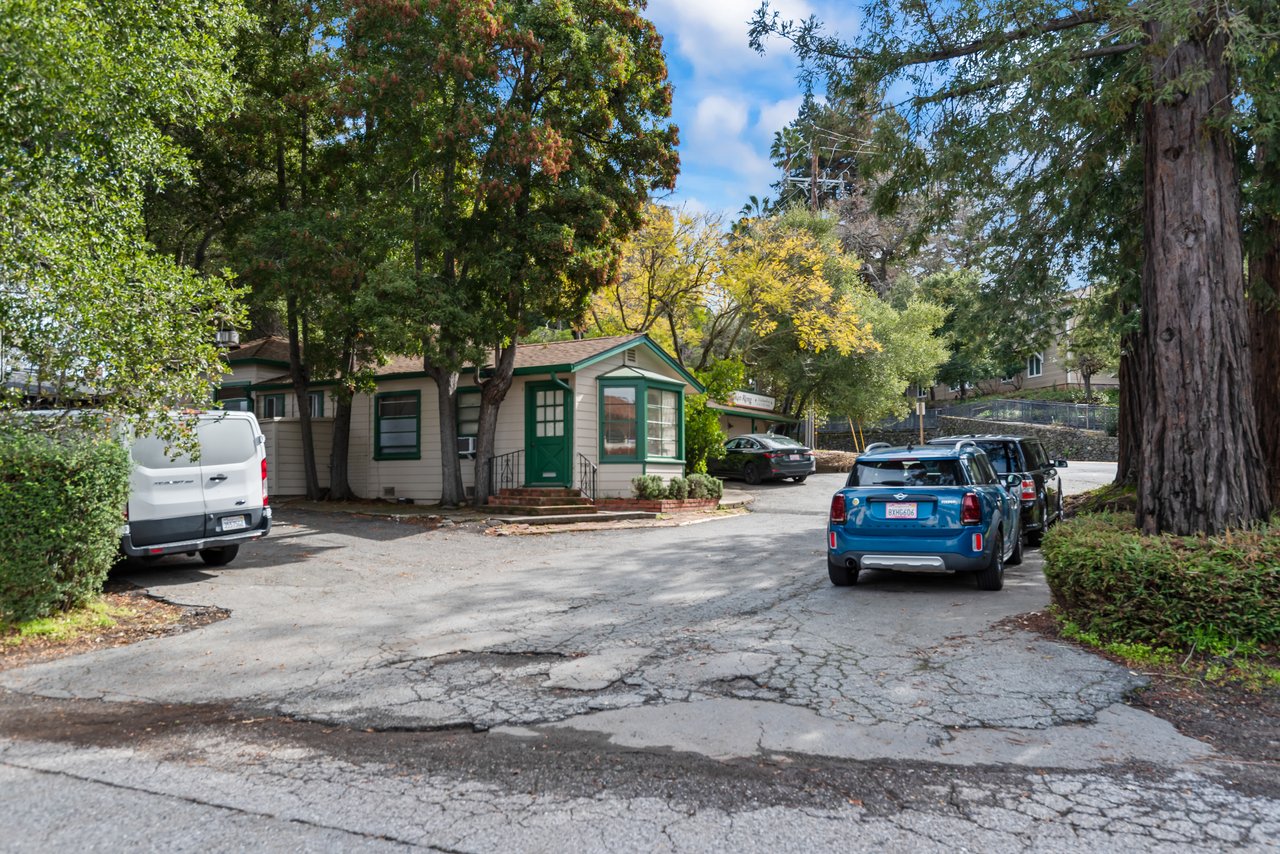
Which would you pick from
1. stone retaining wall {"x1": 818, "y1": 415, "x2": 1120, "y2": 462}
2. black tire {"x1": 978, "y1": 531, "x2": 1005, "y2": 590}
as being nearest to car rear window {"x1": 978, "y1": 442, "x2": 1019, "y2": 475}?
black tire {"x1": 978, "y1": 531, "x2": 1005, "y2": 590}

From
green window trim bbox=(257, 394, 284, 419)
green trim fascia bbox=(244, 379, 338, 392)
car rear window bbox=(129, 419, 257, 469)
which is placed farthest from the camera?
green window trim bbox=(257, 394, 284, 419)

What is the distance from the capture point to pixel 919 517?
875 cm

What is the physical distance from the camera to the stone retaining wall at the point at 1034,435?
3475 centimetres

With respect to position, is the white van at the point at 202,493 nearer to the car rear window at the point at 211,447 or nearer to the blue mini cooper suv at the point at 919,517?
the car rear window at the point at 211,447

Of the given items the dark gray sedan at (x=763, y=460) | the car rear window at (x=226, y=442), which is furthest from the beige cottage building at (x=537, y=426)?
the car rear window at (x=226, y=442)

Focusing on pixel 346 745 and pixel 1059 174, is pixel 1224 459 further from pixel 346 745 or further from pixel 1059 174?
pixel 346 745

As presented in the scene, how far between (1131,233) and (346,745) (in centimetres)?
1185

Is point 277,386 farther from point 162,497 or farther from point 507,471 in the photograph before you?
point 162,497

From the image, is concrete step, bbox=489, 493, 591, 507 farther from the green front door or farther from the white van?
the white van

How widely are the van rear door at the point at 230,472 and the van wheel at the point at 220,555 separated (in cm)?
104

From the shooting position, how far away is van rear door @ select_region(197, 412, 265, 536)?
10.5 meters

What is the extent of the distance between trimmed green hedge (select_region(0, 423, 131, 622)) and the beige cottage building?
34.9ft

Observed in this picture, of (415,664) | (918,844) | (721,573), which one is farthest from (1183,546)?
(415,664)

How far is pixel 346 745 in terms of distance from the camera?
4684 mm
